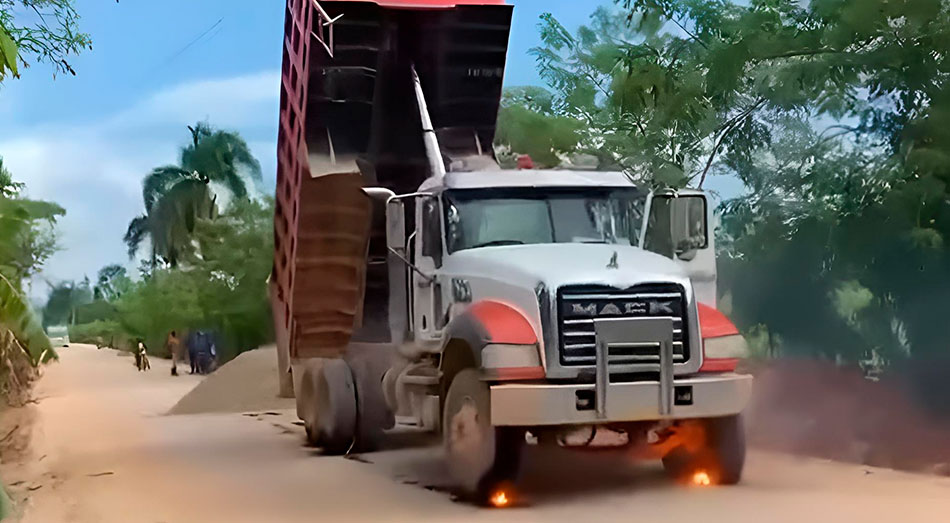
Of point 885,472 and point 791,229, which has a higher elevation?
point 791,229

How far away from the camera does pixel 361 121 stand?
22.5ft

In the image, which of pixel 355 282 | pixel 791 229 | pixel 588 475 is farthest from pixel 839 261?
pixel 355 282

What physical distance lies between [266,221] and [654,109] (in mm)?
4496

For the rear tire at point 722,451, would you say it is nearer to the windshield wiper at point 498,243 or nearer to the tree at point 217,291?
the windshield wiper at point 498,243

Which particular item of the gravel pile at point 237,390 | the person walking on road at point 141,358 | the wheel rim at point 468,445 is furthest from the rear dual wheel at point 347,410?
the person walking on road at point 141,358

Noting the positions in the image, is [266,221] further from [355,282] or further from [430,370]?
[430,370]

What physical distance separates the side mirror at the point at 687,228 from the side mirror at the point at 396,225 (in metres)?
1.71

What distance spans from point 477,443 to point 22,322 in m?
4.04

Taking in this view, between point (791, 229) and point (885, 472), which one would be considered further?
point (791, 229)

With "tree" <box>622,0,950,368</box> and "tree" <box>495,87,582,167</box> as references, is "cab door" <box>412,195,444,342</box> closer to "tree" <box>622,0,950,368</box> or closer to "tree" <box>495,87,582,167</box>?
"tree" <box>495,87,582,167</box>

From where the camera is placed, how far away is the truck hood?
522cm

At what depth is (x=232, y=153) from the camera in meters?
9.97

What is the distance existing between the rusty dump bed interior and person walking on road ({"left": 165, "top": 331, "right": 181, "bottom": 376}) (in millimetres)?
3405

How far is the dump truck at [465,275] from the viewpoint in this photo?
5113mm
